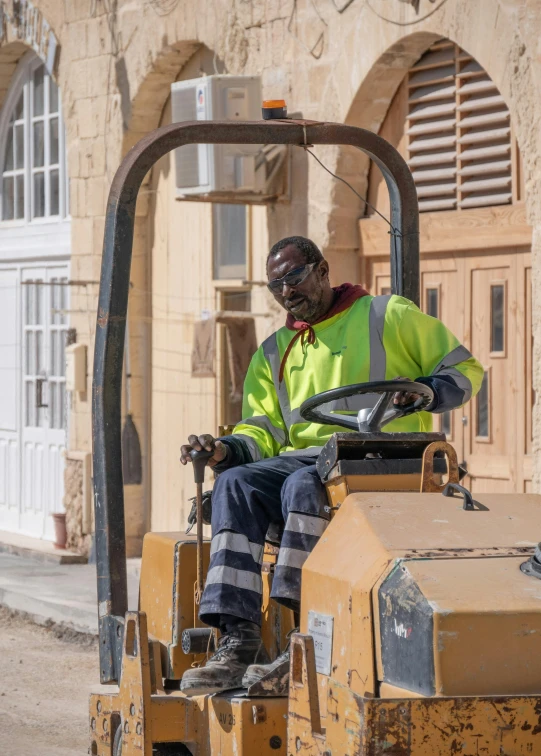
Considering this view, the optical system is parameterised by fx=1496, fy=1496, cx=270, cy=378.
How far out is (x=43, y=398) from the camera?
13398mm

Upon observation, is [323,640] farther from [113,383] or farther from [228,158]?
[228,158]

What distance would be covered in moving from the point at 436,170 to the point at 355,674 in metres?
5.79

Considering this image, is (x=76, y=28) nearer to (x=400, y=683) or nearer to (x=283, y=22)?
(x=283, y=22)

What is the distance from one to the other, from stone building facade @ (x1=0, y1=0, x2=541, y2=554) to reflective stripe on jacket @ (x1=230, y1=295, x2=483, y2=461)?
3.04 m

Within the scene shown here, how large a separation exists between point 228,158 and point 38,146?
435cm

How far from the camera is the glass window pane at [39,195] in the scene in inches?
534

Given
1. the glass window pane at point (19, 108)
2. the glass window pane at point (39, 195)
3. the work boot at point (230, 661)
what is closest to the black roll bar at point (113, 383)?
the work boot at point (230, 661)

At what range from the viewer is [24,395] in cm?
1371

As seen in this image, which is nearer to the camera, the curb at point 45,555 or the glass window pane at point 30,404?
the curb at point 45,555

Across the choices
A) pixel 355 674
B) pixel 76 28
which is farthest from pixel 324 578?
pixel 76 28

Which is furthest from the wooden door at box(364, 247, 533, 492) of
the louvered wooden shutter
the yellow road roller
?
the yellow road roller

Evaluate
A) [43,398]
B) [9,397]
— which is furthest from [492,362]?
[9,397]

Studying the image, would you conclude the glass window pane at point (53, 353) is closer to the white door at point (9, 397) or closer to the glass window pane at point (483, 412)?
the white door at point (9, 397)

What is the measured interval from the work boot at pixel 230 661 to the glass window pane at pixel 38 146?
969 cm
